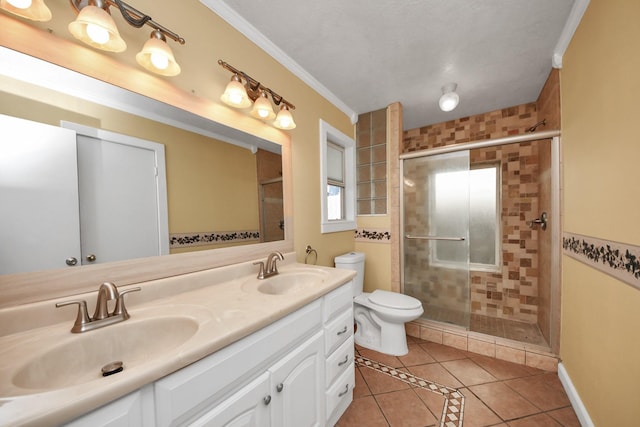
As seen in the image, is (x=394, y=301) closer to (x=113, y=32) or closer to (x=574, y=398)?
(x=574, y=398)

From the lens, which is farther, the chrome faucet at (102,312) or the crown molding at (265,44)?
the crown molding at (265,44)

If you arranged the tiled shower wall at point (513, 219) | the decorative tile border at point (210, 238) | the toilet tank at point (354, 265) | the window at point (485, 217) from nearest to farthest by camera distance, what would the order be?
the decorative tile border at point (210, 238) < the toilet tank at point (354, 265) < the tiled shower wall at point (513, 219) < the window at point (485, 217)

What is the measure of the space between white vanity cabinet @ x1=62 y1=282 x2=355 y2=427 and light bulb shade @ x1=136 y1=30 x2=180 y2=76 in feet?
3.61

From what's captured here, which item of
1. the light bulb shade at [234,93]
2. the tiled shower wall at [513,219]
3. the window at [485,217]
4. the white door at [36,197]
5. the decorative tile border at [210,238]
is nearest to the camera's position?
the white door at [36,197]

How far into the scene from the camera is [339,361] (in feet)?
3.96

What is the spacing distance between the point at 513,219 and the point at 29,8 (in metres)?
3.45

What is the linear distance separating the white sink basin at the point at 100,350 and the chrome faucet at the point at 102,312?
0.02 meters

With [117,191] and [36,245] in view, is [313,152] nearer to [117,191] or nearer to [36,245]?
[117,191]

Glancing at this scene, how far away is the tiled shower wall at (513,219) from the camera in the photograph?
226 cm

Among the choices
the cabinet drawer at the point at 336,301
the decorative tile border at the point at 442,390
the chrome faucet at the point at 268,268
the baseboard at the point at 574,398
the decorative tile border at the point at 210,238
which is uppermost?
→ the decorative tile border at the point at 210,238

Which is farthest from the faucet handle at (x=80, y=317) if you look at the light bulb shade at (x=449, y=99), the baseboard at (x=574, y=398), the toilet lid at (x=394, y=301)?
the light bulb shade at (x=449, y=99)

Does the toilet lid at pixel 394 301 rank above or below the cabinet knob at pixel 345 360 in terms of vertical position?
above

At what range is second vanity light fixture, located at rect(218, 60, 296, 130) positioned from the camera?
1165 millimetres

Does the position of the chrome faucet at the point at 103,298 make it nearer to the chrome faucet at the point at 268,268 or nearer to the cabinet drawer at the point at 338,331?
the chrome faucet at the point at 268,268
